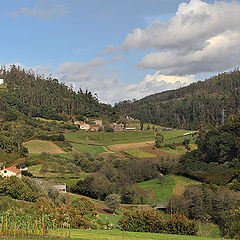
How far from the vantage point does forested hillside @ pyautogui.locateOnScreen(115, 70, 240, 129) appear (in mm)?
137250

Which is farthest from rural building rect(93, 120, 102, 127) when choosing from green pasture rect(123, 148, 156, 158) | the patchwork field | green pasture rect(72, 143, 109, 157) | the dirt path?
the patchwork field

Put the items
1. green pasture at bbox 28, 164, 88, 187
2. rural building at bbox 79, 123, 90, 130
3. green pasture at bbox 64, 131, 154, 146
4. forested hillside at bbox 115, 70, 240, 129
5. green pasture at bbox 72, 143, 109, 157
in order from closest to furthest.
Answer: green pasture at bbox 28, 164, 88, 187, green pasture at bbox 72, 143, 109, 157, green pasture at bbox 64, 131, 154, 146, rural building at bbox 79, 123, 90, 130, forested hillside at bbox 115, 70, 240, 129

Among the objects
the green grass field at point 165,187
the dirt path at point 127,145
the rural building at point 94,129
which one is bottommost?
the green grass field at point 165,187

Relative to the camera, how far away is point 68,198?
42.8 metres

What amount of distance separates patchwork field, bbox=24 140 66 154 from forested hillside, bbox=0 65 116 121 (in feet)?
68.7

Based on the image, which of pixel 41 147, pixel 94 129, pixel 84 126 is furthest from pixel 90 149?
pixel 84 126

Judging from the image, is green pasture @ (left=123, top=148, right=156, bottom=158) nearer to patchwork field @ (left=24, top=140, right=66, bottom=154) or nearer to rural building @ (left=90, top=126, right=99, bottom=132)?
patchwork field @ (left=24, top=140, right=66, bottom=154)

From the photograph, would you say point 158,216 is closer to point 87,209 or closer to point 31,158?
point 87,209

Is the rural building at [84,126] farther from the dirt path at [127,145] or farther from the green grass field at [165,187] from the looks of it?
the green grass field at [165,187]

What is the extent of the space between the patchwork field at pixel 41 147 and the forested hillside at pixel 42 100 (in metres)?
20.9

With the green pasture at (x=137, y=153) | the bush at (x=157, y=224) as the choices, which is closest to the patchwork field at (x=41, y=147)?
the green pasture at (x=137, y=153)

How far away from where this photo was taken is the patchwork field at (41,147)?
72.9m

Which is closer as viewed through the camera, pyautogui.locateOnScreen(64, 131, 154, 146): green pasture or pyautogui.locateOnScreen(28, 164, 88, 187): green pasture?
pyautogui.locateOnScreen(28, 164, 88, 187): green pasture

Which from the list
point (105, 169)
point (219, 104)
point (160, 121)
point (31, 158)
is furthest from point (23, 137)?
point (219, 104)
